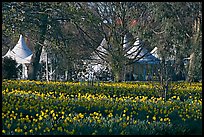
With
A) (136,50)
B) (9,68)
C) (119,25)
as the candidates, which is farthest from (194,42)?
(9,68)

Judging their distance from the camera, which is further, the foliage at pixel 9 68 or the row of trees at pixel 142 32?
the foliage at pixel 9 68

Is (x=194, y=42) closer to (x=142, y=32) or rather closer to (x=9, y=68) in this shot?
(x=142, y=32)

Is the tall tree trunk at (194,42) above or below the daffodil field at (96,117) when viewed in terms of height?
above

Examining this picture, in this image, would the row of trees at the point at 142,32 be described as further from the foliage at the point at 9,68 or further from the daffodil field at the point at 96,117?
the daffodil field at the point at 96,117

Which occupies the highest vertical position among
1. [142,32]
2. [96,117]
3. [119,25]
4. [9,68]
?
[119,25]

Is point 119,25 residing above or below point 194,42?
above

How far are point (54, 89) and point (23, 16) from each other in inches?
192

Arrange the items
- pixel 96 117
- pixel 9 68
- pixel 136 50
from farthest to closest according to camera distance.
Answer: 1. pixel 136 50
2. pixel 9 68
3. pixel 96 117

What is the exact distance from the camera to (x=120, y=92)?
43.1ft

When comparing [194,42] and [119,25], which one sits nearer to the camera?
[194,42]

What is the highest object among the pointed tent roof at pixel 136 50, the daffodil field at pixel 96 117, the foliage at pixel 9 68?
the pointed tent roof at pixel 136 50

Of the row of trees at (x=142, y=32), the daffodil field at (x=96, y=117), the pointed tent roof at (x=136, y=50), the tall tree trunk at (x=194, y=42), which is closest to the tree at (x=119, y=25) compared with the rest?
the row of trees at (x=142, y=32)

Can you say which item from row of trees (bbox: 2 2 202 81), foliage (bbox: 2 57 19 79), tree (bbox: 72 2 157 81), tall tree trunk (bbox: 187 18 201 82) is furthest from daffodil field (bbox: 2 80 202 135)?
tree (bbox: 72 2 157 81)

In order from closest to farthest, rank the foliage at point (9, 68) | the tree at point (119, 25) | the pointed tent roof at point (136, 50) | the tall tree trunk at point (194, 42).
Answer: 1. the tall tree trunk at point (194, 42)
2. the foliage at point (9, 68)
3. the tree at point (119, 25)
4. the pointed tent roof at point (136, 50)
